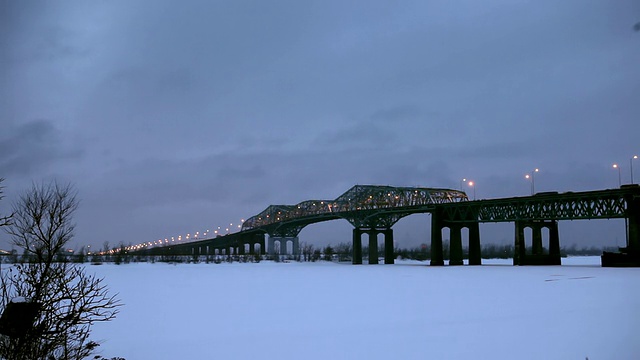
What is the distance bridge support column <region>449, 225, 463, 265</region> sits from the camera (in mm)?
91312

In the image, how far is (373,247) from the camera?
114000 mm

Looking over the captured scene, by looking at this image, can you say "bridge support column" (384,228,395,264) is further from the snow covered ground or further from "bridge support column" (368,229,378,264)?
the snow covered ground

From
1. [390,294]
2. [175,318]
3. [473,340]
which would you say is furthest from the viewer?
[390,294]

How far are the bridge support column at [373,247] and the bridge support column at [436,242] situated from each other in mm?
21335

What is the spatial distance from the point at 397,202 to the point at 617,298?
103131 mm

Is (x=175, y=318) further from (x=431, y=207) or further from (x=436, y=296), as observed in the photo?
(x=431, y=207)

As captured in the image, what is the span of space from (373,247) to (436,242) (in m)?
23.5

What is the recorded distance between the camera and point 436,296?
98.5ft

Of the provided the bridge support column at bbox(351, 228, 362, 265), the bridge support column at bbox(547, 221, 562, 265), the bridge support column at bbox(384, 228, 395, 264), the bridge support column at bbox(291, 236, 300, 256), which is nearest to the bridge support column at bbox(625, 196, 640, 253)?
the bridge support column at bbox(547, 221, 562, 265)

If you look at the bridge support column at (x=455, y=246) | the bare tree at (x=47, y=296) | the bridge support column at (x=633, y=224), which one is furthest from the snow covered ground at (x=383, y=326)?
the bridge support column at (x=455, y=246)

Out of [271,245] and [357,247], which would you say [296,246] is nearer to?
[271,245]

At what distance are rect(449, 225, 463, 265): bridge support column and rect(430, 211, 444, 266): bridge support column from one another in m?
1.87

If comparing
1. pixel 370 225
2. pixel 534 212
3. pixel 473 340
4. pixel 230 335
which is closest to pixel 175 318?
pixel 230 335

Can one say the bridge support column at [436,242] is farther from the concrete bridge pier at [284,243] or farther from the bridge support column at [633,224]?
→ the concrete bridge pier at [284,243]
